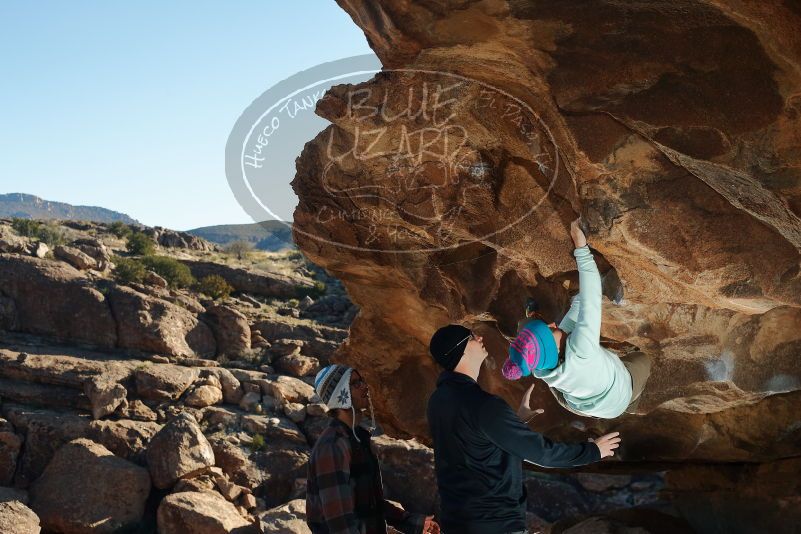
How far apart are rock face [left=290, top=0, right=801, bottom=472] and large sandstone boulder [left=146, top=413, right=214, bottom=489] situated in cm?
907

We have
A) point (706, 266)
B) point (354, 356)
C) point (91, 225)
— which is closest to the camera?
point (706, 266)

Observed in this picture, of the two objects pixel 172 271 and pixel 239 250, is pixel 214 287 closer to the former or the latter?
pixel 172 271

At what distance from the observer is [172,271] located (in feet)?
96.8

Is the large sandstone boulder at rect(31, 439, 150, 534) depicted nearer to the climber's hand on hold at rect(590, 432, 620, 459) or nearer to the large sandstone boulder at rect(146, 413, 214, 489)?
the large sandstone boulder at rect(146, 413, 214, 489)

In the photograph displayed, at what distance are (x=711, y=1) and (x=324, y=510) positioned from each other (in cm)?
340

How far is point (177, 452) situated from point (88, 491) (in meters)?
1.88

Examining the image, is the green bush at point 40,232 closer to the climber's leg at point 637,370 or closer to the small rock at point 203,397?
the small rock at point 203,397

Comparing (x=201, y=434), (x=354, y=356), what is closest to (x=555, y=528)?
(x=354, y=356)

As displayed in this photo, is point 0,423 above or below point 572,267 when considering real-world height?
below

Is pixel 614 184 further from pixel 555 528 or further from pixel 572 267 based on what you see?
pixel 555 528

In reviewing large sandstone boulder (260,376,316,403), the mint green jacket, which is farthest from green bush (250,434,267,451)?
the mint green jacket

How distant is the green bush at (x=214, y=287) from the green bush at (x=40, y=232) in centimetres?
748

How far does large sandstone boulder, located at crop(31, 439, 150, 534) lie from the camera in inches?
565

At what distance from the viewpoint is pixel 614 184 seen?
5.07 m
